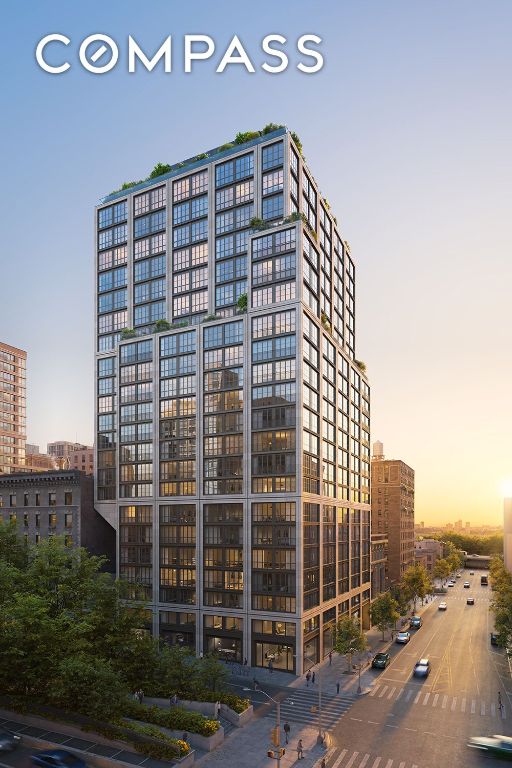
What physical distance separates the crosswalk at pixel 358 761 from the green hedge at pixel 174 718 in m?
9.68

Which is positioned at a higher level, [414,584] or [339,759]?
[339,759]

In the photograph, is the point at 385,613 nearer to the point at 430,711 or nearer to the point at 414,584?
the point at 414,584

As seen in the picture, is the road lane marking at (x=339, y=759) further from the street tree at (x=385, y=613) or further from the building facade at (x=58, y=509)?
the building facade at (x=58, y=509)

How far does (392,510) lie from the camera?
155875 mm

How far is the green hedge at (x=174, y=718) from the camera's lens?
157ft

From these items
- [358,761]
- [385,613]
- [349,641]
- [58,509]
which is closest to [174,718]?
[358,761]

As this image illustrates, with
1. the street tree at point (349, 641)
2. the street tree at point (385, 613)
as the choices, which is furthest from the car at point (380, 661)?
the street tree at point (385, 613)

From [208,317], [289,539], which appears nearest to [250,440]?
[289,539]

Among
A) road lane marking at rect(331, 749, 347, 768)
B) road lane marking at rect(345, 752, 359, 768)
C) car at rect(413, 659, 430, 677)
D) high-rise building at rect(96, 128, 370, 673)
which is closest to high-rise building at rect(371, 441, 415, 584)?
high-rise building at rect(96, 128, 370, 673)

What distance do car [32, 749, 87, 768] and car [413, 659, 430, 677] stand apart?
139 feet

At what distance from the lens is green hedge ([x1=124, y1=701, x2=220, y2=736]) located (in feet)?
157

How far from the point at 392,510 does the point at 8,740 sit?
124735 mm

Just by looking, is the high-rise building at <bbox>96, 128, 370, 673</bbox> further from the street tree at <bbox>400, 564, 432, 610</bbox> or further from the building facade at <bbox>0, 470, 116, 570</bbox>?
the street tree at <bbox>400, 564, 432, 610</bbox>

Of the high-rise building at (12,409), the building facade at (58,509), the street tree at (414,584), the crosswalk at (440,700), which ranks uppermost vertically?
the high-rise building at (12,409)
